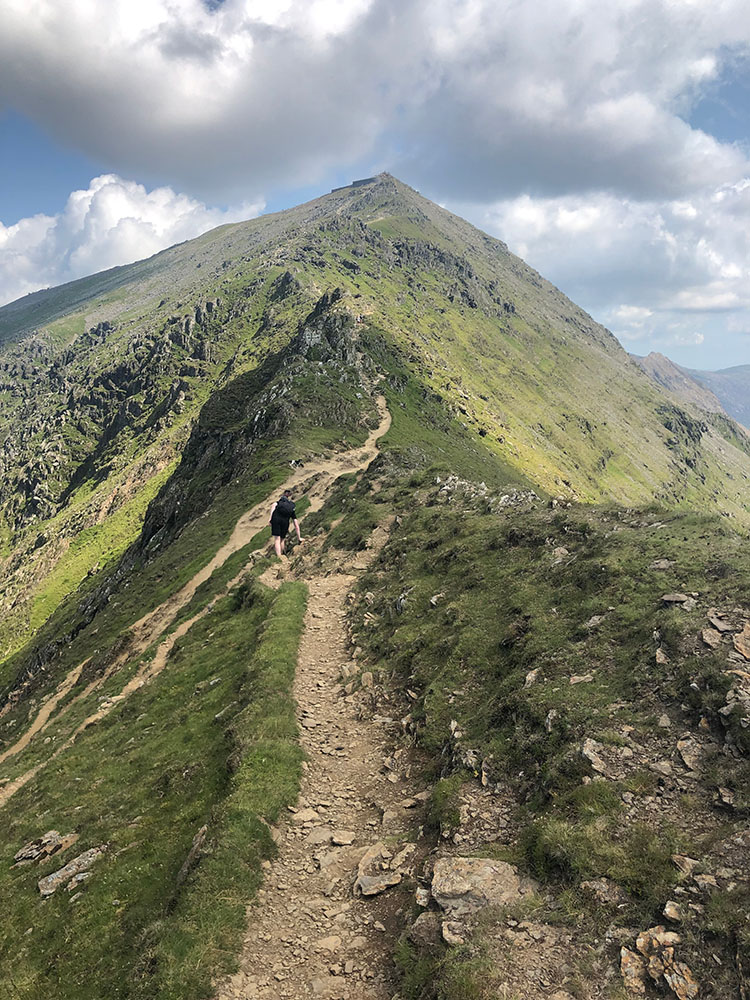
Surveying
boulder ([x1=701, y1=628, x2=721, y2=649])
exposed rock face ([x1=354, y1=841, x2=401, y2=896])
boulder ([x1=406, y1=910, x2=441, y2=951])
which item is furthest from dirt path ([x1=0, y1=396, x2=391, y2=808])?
boulder ([x1=701, y1=628, x2=721, y2=649])

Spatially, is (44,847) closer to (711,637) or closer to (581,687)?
(581,687)

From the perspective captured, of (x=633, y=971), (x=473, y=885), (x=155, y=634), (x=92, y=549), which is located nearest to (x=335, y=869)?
(x=473, y=885)

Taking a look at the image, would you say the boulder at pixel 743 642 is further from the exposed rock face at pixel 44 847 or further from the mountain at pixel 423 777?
the exposed rock face at pixel 44 847

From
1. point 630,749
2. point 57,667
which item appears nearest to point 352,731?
point 630,749

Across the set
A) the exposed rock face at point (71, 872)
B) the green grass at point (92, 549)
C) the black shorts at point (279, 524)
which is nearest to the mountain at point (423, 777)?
the exposed rock face at point (71, 872)

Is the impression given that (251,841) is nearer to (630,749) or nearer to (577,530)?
(630,749)

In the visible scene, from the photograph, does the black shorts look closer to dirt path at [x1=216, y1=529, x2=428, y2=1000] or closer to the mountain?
the mountain
